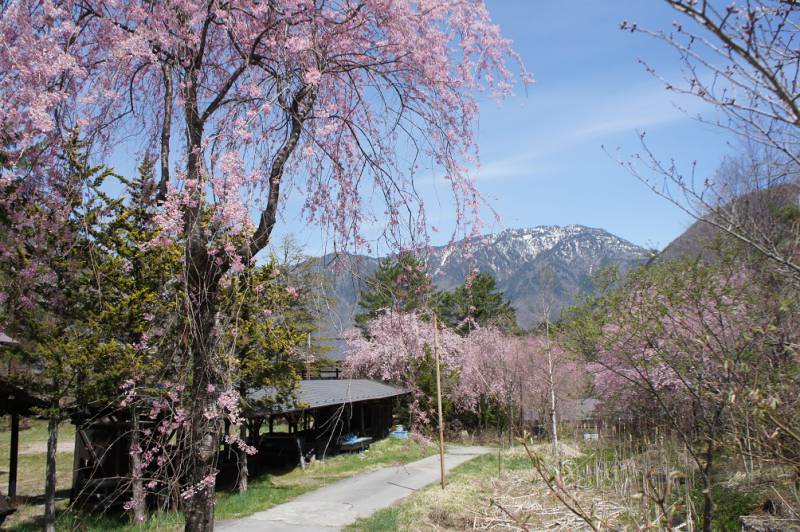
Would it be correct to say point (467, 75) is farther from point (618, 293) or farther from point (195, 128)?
point (618, 293)

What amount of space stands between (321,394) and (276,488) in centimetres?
383

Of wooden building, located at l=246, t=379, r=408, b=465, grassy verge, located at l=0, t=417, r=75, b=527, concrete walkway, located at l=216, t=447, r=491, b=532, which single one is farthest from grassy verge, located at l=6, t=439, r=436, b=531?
grassy verge, located at l=0, t=417, r=75, b=527

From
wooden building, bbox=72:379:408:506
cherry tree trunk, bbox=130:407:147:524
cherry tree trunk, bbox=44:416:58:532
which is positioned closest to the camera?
cherry tree trunk, bbox=130:407:147:524

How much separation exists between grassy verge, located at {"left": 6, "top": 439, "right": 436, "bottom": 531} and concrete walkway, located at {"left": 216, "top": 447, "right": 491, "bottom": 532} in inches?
17.8

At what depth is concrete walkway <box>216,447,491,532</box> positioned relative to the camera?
33.3 ft

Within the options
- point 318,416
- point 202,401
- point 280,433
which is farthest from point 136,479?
point 318,416

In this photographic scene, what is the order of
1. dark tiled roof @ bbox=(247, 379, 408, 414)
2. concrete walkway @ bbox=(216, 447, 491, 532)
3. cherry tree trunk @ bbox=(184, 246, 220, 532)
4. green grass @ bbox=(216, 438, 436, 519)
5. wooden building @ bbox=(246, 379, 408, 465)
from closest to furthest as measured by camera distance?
cherry tree trunk @ bbox=(184, 246, 220, 532), concrete walkway @ bbox=(216, 447, 491, 532), green grass @ bbox=(216, 438, 436, 519), dark tiled roof @ bbox=(247, 379, 408, 414), wooden building @ bbox=(246, 379, 408, 465)

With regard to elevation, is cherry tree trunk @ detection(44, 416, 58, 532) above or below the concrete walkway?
above

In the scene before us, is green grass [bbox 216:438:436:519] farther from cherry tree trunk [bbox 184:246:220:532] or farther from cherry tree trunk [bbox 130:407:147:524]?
cherry tree trunk [bbox 184:246:220:532]

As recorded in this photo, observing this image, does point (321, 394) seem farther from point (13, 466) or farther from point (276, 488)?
point (13, 466)

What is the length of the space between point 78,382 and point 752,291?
1059 centimetres

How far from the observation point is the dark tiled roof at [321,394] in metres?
13.7

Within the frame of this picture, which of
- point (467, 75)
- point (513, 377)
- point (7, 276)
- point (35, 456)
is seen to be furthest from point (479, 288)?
point (467, 75)

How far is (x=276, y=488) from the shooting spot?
13891 millimetres
